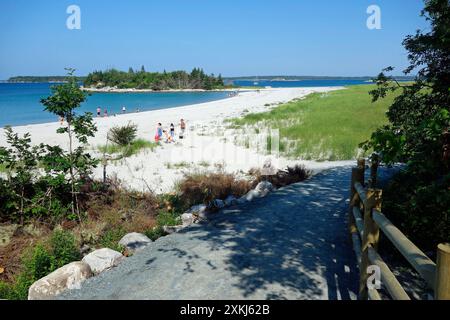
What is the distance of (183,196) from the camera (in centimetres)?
900

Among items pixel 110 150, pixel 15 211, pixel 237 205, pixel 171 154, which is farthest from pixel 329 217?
pixel 110 150

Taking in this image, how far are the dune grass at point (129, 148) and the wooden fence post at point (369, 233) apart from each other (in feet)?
42.3

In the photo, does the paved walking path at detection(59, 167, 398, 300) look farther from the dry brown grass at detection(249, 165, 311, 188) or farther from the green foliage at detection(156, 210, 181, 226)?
the dry brown grass at detection(249, 165, 311, 188)

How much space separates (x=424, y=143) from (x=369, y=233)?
1.30m

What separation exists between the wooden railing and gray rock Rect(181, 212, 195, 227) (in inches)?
121

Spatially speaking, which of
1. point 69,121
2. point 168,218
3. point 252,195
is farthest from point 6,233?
point 252,195

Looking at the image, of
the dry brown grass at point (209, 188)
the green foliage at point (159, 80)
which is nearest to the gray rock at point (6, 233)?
the dry brown grass at point (209, 188)

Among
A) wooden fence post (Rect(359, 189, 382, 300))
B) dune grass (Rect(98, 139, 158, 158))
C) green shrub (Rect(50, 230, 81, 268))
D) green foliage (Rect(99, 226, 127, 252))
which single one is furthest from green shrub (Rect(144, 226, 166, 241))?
dune grass (Rect(98, 139, 158, 158))

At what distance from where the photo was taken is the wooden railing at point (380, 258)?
2.18 meters

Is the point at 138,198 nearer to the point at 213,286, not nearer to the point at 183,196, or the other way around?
the point at 183,196

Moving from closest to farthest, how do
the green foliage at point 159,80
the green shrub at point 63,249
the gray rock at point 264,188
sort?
1. the green shrub at point 63,249
2. the gray rock at point 264,188
3. the green foliage at point 159,80

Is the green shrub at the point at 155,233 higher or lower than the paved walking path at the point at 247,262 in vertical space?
lower

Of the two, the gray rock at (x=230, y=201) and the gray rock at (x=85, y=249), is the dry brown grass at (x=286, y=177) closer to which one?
the gray rock at (x=230, y=201)

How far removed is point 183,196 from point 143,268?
13.6 ft
